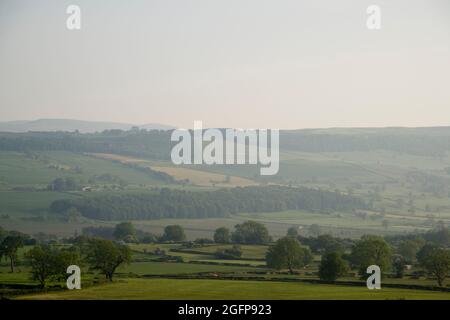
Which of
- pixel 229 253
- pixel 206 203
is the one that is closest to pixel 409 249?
pixel 229 253

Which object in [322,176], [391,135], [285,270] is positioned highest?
[391,135]

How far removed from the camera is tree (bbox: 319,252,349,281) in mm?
46812

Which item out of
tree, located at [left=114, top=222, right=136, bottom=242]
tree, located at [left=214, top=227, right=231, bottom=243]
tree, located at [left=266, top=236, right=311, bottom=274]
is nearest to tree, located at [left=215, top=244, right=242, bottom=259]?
tree, located at [left=266, top=236, right=311, bottom=274]

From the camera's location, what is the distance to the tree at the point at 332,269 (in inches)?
1843

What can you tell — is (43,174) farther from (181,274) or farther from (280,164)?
(181,274)

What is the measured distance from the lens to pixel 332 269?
46938 millimetres

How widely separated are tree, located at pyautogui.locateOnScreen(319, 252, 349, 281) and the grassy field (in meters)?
2.54

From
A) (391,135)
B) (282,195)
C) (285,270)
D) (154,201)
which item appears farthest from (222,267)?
(391,135)

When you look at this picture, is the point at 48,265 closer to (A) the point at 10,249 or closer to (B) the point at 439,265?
(A) the point at 10,249

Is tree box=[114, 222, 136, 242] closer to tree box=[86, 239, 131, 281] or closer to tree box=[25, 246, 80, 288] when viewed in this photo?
tree box=[86, 239, 131, 281]

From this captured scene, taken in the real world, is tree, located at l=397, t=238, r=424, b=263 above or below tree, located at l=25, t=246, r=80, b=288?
below
